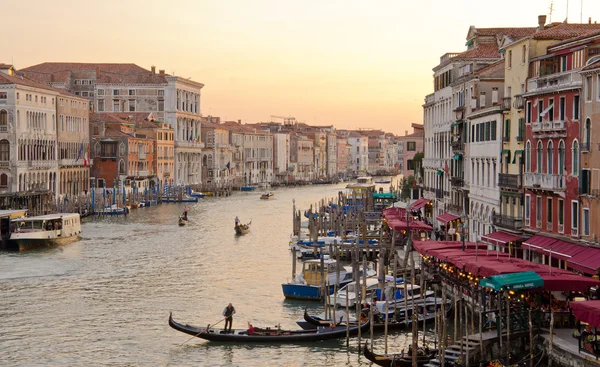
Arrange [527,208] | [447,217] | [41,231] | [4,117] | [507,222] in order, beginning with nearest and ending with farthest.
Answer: [527,208]
[507,222]
[447,217]
[41,231]
[4,117]

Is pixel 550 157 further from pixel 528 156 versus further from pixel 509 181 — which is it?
pixel 509 181

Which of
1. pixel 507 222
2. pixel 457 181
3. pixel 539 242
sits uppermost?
pixel 457 181

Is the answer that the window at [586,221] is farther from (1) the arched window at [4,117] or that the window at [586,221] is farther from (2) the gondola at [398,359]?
(1) the arched window at [4,117]

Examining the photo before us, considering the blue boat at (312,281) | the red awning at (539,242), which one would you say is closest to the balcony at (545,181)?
the red awning at (539,242)

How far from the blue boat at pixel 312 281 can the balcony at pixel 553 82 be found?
14.8 ft

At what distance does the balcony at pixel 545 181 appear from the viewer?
14.8 m

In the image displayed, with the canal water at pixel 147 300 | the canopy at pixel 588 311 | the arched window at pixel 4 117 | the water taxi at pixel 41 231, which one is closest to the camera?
the canopy at pixel 588 311

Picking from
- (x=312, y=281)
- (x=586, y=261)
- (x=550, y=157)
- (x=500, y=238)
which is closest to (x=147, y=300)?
(x=312, y=281)

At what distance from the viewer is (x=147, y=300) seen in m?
18.5

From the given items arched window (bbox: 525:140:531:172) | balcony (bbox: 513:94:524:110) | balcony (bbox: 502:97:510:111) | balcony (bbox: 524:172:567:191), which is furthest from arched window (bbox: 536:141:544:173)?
balcony (bbox: 502:97:510:111)

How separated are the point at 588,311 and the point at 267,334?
5565 millimetres

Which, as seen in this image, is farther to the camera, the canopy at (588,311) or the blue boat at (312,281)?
the blue boat at (312,281)

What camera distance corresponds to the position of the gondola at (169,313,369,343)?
14492mm

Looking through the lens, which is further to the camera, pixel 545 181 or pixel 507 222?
pixel 507 222
